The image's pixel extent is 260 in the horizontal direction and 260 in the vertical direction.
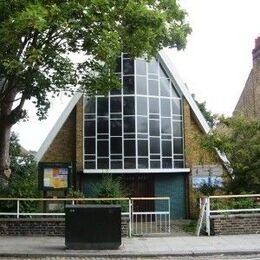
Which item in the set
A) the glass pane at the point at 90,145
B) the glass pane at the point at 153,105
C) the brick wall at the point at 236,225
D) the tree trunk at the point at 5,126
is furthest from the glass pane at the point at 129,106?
the brick wall at the point at 236,225

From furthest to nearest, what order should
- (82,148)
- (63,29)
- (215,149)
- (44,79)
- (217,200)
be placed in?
1. (82,148)
2. (215,149)
3. (217,200)
4. (44,79)
5. (63,29)

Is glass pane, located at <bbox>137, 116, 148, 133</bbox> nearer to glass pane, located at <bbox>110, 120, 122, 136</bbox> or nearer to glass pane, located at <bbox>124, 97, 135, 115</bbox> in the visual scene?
glass pane, located at <bbox>124, 97, 135, 115</bbox>

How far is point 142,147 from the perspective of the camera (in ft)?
86.7

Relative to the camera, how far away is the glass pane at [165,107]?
27.3 metres

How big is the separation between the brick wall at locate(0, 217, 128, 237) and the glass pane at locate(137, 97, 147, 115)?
9.75m

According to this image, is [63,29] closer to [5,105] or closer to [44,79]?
[44,79]

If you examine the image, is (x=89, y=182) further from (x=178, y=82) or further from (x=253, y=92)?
(x=253, y=92)

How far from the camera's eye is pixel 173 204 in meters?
26.9

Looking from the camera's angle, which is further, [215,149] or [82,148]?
[82,148]

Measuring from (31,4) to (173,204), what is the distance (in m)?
15.2

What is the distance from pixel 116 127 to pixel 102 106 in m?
1.30

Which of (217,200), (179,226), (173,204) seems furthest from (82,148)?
(217,200)

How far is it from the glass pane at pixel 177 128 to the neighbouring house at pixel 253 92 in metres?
6.35

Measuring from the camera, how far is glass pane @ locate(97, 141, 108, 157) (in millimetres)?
26359
